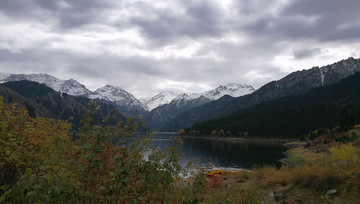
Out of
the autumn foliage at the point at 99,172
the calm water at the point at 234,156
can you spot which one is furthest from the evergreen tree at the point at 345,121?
the autumn foliage at the point at 99,172

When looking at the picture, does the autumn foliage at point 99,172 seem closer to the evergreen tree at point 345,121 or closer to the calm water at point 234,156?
the calm water at point 234,156

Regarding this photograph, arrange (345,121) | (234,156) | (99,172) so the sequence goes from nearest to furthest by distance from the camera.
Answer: (99,172) → (345,121) → (234,156)

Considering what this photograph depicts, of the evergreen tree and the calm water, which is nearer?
the calm water

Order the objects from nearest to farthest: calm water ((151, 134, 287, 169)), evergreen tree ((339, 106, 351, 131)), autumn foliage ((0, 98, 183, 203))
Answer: autumn foliage ((0, 98, 183, 203)), calm water ((151, 134, 287, 169)), evergreen tree ((339, 106, 351, 131))

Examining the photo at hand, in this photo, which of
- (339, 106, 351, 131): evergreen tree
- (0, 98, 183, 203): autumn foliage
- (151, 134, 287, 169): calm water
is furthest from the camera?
(339, 106, 351, 131): evergreen tree

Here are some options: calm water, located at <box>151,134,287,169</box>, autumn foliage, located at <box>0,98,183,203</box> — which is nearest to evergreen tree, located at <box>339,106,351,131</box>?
calm water, located at <box>151,134,287,169</box>

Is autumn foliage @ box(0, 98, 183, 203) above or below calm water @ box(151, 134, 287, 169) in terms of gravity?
above

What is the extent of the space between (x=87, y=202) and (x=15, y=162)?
10.8 feet

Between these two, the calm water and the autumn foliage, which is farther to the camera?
the calm water

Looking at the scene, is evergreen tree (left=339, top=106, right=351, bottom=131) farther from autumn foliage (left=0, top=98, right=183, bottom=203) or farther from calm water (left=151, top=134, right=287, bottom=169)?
autumn foliage (left=0, top=98, right=183, bottom=203)

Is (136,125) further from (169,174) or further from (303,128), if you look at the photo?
(303,128)

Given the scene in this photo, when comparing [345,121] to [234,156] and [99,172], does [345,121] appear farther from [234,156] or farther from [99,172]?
[99,172]

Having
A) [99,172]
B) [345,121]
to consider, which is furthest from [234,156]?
[99,172]

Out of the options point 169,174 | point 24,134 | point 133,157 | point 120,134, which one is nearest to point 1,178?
point 24,134
